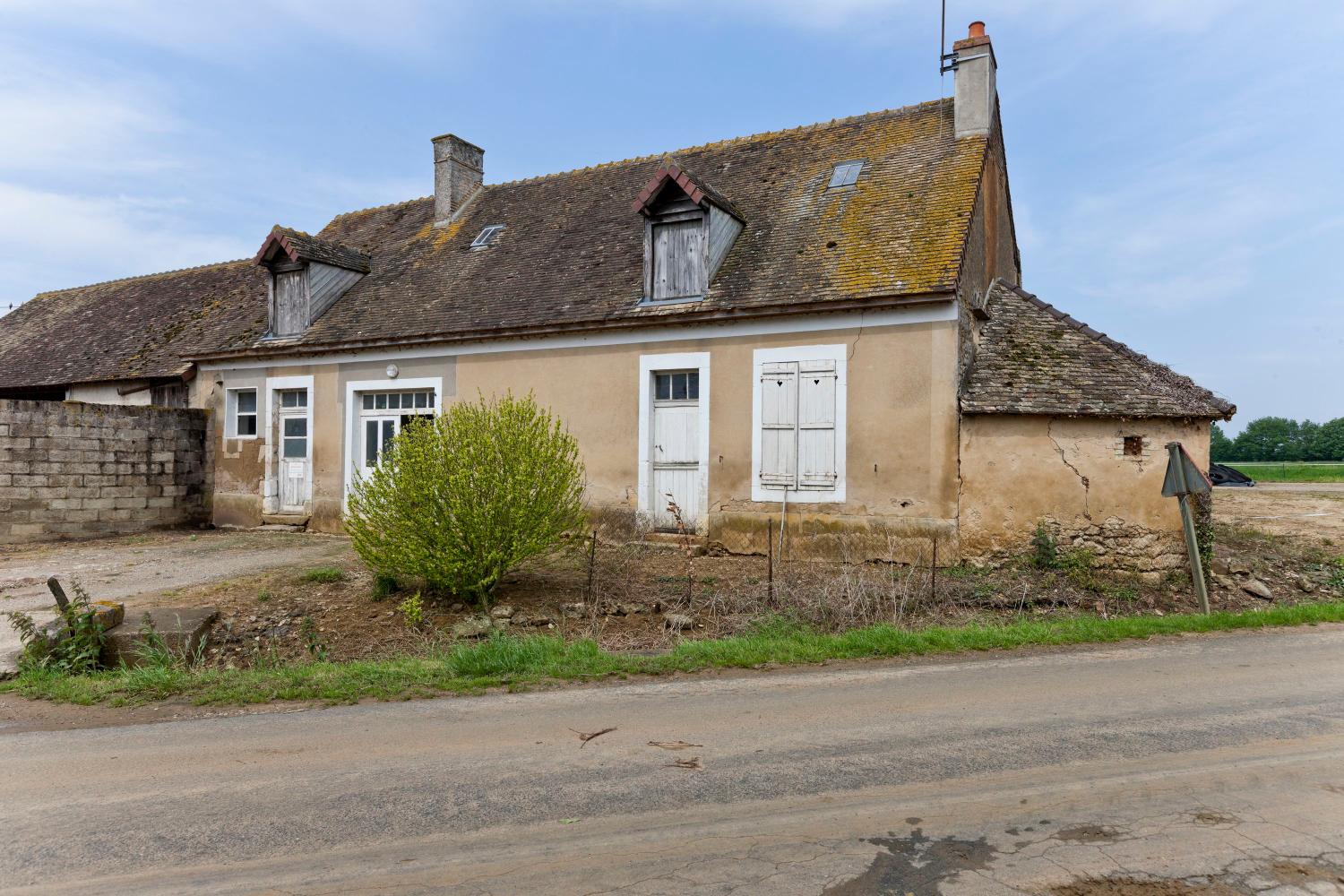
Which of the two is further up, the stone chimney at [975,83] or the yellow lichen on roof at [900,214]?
the stone chimney at [975,83]

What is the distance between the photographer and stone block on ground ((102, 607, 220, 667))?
7.04m

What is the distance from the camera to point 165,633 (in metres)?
7.31

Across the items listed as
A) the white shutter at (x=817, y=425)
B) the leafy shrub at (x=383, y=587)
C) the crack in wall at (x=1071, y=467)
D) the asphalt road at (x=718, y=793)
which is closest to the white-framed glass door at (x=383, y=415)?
the leafy shrub at (x=383, y=587)

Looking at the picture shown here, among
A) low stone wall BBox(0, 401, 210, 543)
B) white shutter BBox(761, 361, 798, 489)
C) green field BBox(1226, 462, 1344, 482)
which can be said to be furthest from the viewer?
green field BBox(1226, 462, 1344, 482)

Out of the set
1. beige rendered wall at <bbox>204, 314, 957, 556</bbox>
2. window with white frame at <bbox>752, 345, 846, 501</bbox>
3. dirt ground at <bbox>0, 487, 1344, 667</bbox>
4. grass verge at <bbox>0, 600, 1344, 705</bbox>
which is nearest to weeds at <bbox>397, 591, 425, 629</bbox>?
dirt ground at <bbox>0, 487, 1344, 667</bbox>

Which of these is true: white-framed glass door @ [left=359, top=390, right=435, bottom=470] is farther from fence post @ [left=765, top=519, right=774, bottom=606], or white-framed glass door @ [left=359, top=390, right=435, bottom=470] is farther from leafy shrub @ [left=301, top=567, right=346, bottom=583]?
fence post @ [left=765, top=519, right=774, bottom=606]

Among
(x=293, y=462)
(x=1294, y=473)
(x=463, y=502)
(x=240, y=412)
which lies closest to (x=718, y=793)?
(x=463, y=502)

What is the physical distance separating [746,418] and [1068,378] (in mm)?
4321

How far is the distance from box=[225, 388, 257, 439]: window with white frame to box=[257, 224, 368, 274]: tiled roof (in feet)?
8.81

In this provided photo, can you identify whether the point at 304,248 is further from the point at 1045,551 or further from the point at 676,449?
the point at 1045,551

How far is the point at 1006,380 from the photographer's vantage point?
10.9 meters

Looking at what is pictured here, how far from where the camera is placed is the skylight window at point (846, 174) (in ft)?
44.4

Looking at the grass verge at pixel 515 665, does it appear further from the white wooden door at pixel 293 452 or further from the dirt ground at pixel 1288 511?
the dirt ground at pixel 1288 511

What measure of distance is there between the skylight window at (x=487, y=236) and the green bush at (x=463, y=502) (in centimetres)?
840
